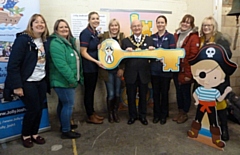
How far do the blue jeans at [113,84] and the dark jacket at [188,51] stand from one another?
2.71 ft

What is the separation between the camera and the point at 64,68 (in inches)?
91.3

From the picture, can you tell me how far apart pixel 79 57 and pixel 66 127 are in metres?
0.83

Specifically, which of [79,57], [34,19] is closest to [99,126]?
[79,57]

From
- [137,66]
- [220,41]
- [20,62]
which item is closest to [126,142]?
[137,66]

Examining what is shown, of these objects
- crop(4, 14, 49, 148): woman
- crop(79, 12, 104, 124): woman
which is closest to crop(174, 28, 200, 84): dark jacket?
crop(79, 12, 104, 124): woman

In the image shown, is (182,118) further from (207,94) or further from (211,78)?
(211,78)

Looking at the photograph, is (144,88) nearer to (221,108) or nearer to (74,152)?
(221,108)

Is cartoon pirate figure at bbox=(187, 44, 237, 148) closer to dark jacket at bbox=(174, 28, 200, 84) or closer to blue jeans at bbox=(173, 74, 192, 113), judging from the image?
dark jacket at bbox=(174, 28, 200, 84)

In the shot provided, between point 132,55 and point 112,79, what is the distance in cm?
47

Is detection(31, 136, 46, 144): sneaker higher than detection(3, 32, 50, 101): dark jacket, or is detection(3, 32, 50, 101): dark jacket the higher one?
detection(3, 32, 50, 101): dark jacket

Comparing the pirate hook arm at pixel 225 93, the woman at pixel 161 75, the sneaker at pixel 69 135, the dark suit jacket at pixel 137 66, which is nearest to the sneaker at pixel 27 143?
the sneaker at pixel 69 135

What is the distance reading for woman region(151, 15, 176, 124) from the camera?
2.79 metres

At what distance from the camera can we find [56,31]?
96.6 inches

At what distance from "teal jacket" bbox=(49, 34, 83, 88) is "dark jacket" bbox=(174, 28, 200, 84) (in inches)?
53.6
